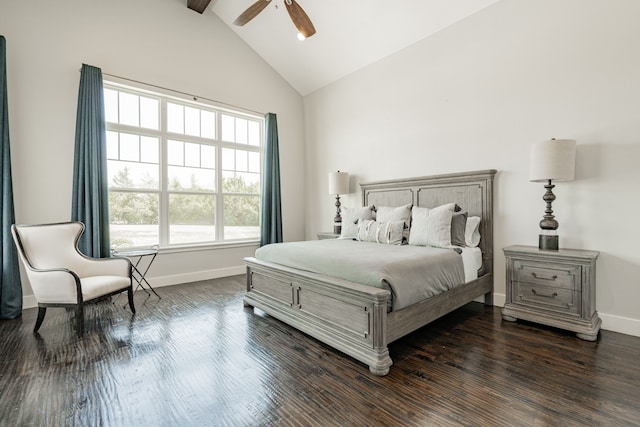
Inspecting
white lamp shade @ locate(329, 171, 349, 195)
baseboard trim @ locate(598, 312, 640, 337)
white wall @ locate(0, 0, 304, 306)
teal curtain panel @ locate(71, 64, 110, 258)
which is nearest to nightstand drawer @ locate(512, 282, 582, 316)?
baseboard trim @ locate(598, 312, 640, 337)

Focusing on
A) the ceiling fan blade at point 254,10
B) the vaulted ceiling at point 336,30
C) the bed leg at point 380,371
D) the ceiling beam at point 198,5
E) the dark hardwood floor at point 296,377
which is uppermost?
the ceiling beam at point 198,5

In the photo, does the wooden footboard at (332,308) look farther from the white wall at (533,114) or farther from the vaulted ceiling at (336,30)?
the vaulted ceiling at (336,30)

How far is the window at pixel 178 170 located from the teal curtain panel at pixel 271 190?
0.23 metres

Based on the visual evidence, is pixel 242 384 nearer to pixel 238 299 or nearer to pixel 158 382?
pixel 158 382

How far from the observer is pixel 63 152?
11.6 ft

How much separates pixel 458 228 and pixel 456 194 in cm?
52

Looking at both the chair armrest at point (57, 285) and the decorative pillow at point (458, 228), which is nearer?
the chair armrest at point (57, 285)

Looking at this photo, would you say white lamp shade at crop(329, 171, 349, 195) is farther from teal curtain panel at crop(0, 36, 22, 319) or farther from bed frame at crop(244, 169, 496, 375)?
teal curtain panel at crop(0, 36, 22, 319)

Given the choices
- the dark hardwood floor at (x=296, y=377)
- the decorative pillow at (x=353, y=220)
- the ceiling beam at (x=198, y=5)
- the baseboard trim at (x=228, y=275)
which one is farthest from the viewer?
the ceiling beam at (x=198, y=5)

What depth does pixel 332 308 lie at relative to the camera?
2.28 metres

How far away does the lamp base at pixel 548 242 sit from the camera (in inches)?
107

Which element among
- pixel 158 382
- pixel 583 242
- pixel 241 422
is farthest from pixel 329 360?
pixel 583 242

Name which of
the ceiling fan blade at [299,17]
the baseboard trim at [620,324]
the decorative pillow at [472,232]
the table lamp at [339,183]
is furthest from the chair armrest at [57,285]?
the baseboard trim at [620,324]

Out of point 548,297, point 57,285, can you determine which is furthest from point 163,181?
point 548,297
